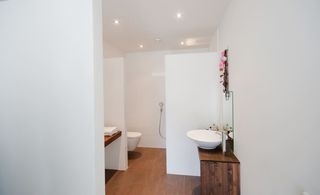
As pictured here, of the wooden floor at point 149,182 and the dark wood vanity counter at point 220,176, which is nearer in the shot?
the dark wood vanity counter at point 220,176

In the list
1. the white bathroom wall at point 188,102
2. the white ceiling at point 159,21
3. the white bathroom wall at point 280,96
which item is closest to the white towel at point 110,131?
the white bathroom wall at point 188,102

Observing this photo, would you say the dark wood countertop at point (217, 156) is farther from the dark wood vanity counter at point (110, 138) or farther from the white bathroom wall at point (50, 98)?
the dark wood vanity counter at point (110, 138)

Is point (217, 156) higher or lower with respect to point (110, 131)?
lower

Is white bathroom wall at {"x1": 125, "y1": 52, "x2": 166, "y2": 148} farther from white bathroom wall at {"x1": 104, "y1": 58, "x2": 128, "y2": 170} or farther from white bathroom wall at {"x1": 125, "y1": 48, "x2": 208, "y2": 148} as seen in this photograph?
white bathroom wall at {"x1": 104, "y1": 58, "x2": 128, "y2": 170}

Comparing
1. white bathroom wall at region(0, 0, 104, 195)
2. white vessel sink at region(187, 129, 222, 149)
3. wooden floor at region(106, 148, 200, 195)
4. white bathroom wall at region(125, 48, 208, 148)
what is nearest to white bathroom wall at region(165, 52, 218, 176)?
wooden floor at region(106, 148, 200, 195)

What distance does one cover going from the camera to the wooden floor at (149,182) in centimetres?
221

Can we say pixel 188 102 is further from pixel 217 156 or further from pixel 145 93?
pixel 145 93

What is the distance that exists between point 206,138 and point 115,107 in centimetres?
169

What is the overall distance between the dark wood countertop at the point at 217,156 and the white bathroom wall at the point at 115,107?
1.55 m

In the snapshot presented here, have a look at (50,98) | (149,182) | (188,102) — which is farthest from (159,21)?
(149,182)

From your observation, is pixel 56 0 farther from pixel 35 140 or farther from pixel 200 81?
pixel 200 81

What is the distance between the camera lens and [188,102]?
265 centimetres

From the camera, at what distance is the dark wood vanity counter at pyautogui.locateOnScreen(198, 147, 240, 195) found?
1677 mm

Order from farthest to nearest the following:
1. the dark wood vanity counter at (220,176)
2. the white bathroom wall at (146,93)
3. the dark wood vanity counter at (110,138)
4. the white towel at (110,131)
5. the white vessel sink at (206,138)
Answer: the white bathroom wall at (146,93), the white towel at (110,131), the dark wood vanity counter at (110,138), the white vessel sink at (206,138), the dark wood vanity counter at (220,176)
